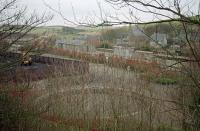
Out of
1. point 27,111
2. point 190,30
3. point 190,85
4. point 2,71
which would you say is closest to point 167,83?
point 190,85

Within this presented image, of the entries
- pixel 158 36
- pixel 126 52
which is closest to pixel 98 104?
pixel 158 36

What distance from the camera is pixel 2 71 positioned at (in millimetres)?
6031

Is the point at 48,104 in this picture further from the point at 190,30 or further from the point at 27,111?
the point at 190,30

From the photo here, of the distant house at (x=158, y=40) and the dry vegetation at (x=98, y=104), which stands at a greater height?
the distant house at (x=158, y=40)

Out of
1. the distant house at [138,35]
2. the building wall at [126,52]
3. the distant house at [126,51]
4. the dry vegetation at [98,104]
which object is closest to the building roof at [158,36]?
the distant house at [138,35]

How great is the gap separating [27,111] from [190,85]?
10.4 ft

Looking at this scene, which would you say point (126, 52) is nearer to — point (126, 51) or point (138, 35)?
point (126, 51)

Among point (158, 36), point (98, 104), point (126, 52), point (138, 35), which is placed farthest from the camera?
point (126, 52)

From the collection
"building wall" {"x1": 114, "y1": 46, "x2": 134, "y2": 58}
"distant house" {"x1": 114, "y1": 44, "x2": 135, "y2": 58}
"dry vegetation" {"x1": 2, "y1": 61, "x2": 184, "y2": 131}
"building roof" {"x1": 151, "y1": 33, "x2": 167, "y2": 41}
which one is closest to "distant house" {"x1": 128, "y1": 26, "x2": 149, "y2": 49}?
"building roof" {"x1": 151, "y1": 33, "x2": 167, "y2": 41}

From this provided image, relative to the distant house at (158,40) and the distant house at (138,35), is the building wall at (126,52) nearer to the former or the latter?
the distant house at (138,35)

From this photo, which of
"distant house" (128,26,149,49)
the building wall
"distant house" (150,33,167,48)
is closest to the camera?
"distant house" (150,33,167,48)

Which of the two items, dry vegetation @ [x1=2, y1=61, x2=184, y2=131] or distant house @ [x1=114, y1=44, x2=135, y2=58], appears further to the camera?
distant house @ [x1=114, y1=44, x2=135, y2=58]

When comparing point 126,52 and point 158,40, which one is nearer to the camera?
point 158,40

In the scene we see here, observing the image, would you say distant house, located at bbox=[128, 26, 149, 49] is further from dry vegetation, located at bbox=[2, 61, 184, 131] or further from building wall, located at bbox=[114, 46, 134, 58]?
building wall, located at bbox=[114, 46, 134, 58]
